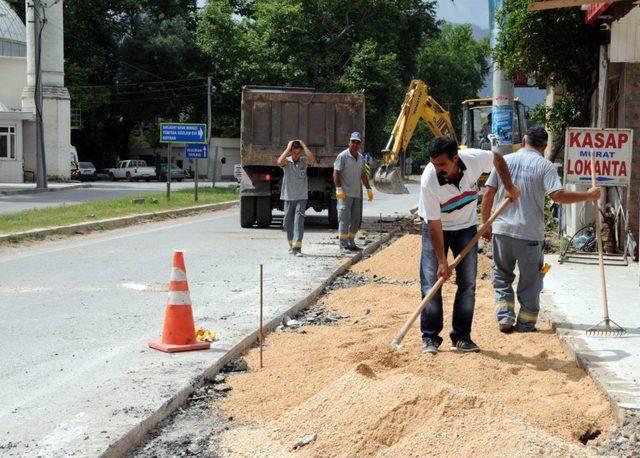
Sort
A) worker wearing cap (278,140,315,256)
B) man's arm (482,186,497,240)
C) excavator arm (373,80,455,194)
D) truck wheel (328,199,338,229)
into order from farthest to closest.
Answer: truck wheel (328,199,338,229)
excavator arm (373,80,455,194)
worker wearing cap (278,140,315,256)
man's arm (482,186,497,240)

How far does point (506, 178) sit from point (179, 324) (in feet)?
9.44

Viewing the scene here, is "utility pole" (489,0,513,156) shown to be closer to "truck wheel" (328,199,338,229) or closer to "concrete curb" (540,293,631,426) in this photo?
"truck wheel" (328,199,338,229)

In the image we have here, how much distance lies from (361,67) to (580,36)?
36.6m

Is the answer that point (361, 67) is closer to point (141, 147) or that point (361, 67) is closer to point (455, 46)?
point (141, 147)

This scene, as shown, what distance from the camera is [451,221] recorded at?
7254mm

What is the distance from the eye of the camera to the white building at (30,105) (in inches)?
1848

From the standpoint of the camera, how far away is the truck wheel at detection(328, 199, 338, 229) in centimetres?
2027

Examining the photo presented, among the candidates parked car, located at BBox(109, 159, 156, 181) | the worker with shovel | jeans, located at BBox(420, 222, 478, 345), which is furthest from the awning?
parked car, located at BBox(109, 159, 156, 181)

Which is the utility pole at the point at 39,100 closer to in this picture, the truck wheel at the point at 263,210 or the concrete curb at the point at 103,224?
the concrete curb at the point at 103,224

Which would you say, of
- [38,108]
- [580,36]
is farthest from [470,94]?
[580,36]

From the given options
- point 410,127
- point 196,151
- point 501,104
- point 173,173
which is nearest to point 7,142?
point 173,173

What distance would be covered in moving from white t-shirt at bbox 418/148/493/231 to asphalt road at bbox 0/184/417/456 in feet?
6.55

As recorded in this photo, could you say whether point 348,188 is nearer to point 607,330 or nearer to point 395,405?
point 607,330

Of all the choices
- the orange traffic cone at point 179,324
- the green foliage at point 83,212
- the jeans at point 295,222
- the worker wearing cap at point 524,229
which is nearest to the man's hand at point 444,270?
the worker wearing cap at point 524,229
